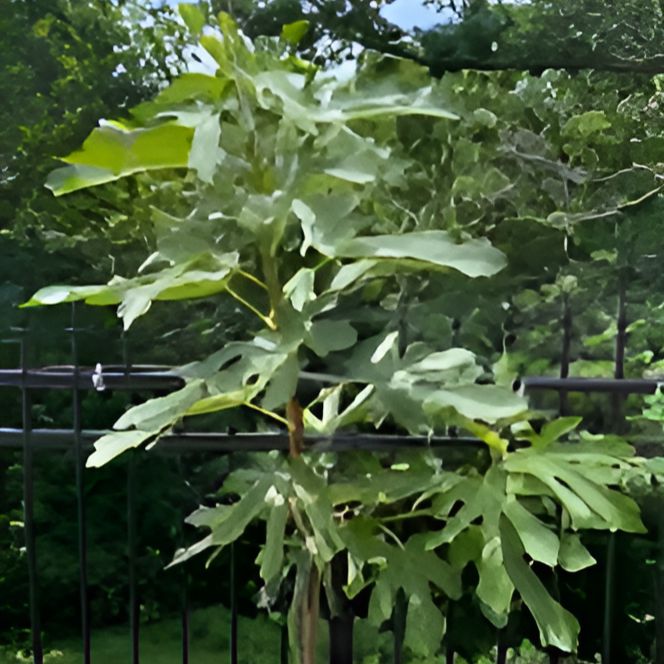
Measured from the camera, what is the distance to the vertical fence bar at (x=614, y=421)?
1.21 meters

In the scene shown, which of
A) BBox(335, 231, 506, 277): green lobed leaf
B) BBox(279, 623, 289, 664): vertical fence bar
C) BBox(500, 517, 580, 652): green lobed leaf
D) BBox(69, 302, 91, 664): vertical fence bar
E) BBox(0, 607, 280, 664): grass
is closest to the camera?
BBox(335, 231, 506, 277): green lobed leaf

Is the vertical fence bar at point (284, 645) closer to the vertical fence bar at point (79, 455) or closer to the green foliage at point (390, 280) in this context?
the green foliage at point (390, 280)

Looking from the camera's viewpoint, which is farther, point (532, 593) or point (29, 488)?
point (29, 488)

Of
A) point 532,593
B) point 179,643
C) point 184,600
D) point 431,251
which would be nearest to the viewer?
point 431,251

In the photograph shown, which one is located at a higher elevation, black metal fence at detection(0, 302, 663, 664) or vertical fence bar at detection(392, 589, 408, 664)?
black metal fence at detection(0, 302, 663, 664)

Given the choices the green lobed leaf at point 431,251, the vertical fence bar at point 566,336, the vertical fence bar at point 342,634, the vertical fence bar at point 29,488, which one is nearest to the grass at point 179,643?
the vertical fence bar at point 29,488

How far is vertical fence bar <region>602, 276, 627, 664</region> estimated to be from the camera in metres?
1.21

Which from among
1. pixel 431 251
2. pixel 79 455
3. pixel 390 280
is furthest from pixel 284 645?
pixel 431 251

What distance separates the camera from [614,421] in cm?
124

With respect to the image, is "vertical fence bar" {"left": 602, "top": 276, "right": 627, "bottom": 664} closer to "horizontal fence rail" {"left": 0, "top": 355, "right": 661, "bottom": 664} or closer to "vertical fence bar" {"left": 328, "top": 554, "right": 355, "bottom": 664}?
"horizontal fence rail" {"left": 0, "top": 355, "right": 661, "bottom": 664}

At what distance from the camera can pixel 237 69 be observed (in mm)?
821

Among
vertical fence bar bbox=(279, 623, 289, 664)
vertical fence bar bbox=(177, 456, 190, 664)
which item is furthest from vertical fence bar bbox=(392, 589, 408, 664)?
vertical fence bar bbox=(177, 456, 190, 664)

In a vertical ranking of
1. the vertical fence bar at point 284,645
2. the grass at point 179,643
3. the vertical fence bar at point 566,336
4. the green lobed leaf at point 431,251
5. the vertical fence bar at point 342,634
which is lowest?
the grass at point 179,643

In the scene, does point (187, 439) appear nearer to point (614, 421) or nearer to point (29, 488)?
point (29, 488)
